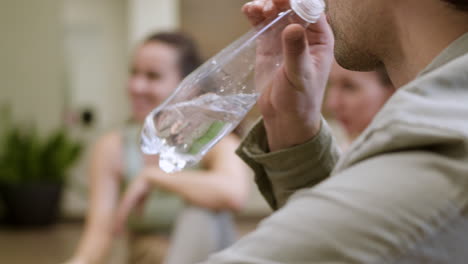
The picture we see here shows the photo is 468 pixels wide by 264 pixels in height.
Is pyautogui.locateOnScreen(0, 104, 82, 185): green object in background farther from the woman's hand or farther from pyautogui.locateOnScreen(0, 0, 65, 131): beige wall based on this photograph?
the woman's hand

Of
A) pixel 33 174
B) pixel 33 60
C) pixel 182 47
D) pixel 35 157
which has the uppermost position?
pixel 182 47

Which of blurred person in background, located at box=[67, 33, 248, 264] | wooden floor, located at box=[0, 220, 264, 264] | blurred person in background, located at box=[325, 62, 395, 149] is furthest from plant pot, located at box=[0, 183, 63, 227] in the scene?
blurred person in background, located at box=[325, 62, 395, 149]

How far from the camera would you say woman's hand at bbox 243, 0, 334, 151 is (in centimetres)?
85

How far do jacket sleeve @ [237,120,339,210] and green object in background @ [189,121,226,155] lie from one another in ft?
0.14

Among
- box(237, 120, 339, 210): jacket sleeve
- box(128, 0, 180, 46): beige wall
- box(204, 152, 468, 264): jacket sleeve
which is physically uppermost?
box(204, 152, 468, 264): jacket sleeve

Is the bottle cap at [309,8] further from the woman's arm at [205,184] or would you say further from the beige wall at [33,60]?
the beige wall at [33,60]

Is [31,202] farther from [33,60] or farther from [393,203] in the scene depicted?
[393,203]

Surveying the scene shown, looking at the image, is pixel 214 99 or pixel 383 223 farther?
pixel 214 99

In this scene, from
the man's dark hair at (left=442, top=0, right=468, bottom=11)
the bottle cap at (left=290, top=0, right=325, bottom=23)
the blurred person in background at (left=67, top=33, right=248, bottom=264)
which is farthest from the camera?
the blurred person in background at (left=67, top=33, right=248, bottom=264)

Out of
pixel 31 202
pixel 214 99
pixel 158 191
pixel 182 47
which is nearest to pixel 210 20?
pixel 31 202

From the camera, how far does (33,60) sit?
555 centimetres

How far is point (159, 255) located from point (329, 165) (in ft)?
3.49

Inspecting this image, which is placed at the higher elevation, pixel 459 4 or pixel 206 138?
pixel 459 4

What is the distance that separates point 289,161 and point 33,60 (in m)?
5.11
